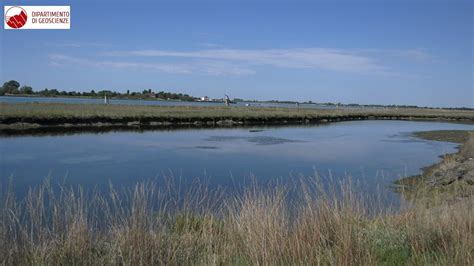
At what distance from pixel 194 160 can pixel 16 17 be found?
1059 centimetres

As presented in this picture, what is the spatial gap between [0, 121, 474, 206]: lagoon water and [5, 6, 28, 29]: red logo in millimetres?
5414

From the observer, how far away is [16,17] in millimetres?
15906

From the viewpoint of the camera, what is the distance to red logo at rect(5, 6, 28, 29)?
618 inches

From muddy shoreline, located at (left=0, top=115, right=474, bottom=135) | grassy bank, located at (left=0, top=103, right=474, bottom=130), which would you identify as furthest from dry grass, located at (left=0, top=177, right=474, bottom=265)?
grassy bank, located at (left=0, top=103, right=474, bottom=130)

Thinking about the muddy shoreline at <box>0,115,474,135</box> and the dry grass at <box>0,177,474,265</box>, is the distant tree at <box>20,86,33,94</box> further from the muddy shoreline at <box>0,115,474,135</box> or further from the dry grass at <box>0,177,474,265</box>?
the dry grass at <box>0,177,474,265</box>

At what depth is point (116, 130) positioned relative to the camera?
38.7 m

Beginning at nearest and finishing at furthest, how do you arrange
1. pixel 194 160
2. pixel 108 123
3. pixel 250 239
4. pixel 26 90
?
→ pixel 250 239 → pixel 194 160 → pixel 108 123 → pixel 26 90

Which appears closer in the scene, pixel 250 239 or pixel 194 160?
Result: pixel 250 239

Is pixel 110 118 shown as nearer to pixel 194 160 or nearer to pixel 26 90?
pixel 194 160

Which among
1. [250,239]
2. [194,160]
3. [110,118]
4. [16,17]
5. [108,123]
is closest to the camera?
[250,239]

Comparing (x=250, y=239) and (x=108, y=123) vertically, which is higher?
(x=250, y=239)

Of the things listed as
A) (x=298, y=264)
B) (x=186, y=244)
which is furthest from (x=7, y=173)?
(x=298, y=264)

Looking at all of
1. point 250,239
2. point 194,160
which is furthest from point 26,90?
point 250,239

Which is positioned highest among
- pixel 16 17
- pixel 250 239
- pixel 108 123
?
pixel 16 17
